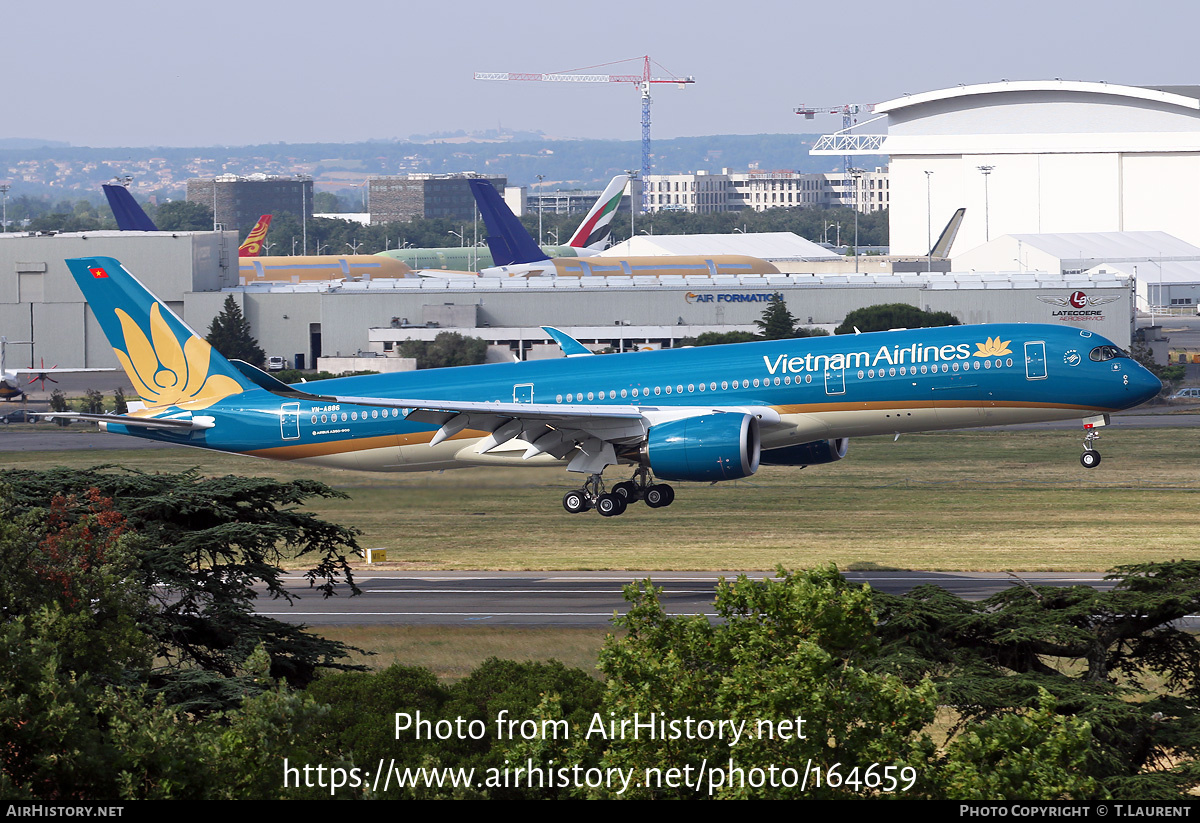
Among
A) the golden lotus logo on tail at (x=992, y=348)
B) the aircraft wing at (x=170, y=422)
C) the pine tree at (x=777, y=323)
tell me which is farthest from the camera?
the pine tree at (x=777, y=323)

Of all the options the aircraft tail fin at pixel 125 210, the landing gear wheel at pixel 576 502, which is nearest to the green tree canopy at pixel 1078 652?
the landing gear wheel at pixel 576 502

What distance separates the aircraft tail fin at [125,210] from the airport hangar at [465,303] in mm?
39576

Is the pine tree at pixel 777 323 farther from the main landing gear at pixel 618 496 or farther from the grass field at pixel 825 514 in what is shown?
the main landing gear at pixel 618 496

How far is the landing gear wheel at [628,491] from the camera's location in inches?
1921

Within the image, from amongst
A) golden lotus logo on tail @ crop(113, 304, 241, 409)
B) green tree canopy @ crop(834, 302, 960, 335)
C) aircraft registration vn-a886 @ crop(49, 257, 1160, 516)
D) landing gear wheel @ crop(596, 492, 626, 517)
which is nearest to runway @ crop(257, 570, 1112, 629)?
landing gear wheel @ crop(596, 492, 626, 517)

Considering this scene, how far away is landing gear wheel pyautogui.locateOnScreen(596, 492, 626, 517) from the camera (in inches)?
1898

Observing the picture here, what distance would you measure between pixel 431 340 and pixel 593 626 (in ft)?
287

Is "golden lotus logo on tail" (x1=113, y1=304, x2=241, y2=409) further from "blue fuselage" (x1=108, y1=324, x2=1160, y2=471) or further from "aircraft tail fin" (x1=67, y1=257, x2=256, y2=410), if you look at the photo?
"blue fuselage" (x1=108, y1=324, x2=1160, y2=471)

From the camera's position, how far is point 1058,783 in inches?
585

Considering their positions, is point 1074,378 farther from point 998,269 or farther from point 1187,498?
point 998,269

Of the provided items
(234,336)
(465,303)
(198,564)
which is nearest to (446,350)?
(465,303)

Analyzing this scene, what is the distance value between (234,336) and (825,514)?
7671 cm

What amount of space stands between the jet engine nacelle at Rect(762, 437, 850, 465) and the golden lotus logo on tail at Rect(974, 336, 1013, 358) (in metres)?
5.81

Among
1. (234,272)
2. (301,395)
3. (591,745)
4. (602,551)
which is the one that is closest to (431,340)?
(234,272)
